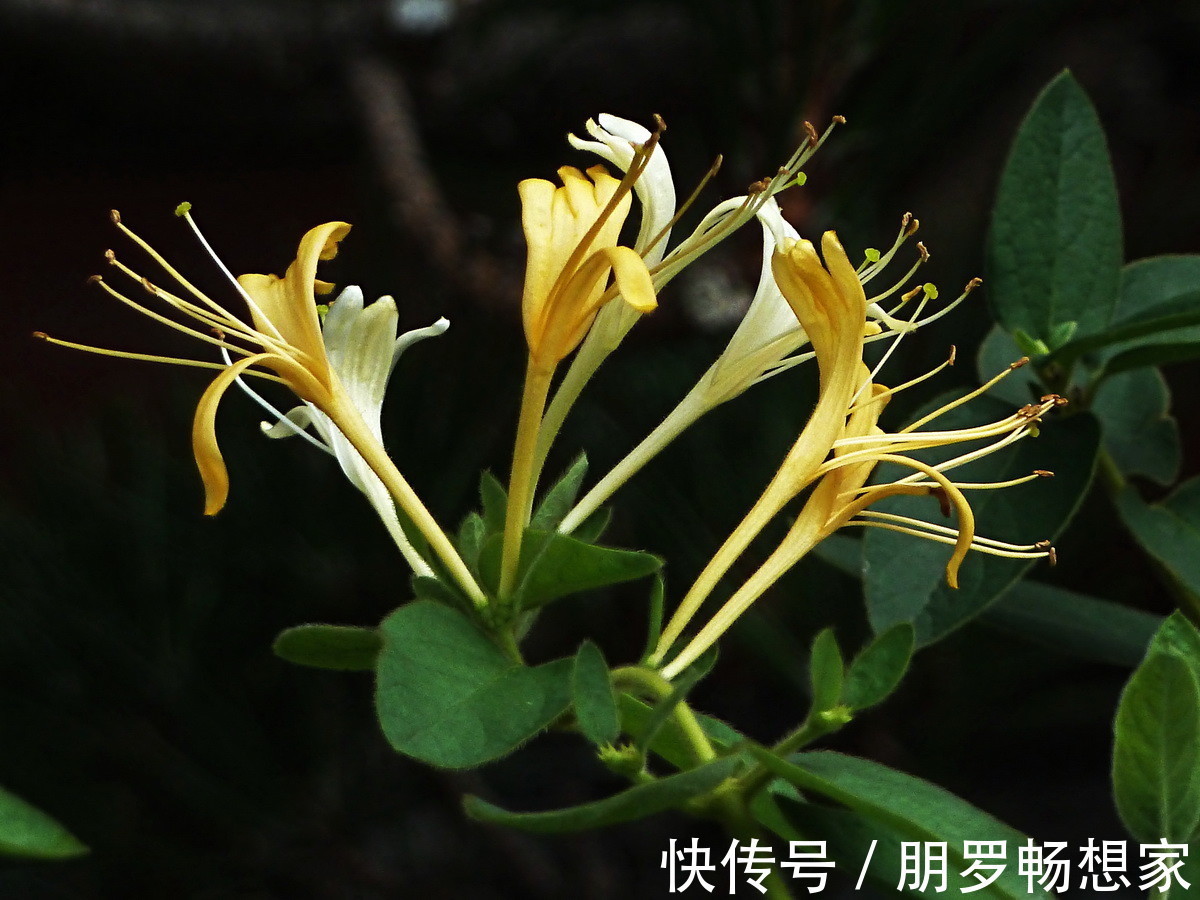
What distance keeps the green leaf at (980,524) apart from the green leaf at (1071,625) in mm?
90

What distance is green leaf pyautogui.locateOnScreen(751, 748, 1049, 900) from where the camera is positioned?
38cm

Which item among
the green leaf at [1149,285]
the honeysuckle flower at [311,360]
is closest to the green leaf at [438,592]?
the honeysuckle flower at [311,360]

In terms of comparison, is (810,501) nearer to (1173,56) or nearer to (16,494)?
(16,494)

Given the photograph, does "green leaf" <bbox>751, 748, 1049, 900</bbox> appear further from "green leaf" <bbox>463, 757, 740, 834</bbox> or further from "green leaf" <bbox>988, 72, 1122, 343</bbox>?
"green leaf" <bbox>988, 72, 1122, 343</bbox>

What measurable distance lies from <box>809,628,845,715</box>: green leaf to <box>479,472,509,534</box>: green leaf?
5.0 inches

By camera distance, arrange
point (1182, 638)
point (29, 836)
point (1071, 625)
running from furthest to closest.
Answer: point (1071, 625) → point (1182, 638) → point (29, 836)

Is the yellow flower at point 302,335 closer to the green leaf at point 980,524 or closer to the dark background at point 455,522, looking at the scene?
the green leaf at point 980,524

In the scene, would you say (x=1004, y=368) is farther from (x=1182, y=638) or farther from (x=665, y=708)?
(x=665, y=708)

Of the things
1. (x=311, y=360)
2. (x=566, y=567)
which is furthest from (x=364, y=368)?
(x=566, y=567)

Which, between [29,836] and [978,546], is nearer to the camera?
[29,836]

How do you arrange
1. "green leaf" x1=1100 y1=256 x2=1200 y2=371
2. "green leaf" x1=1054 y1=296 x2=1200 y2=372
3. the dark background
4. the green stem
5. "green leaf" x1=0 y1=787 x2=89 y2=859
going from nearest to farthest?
"green leaf" x1=0 y1=787 x2=89 y2=859, the green stem, "green leaf" x1=1054 y1=296 x2=1200 y2=372, "green leaf" x1=1100 y1=256 x2=1200 y2=371, the dark background

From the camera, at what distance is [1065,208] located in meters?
0.61

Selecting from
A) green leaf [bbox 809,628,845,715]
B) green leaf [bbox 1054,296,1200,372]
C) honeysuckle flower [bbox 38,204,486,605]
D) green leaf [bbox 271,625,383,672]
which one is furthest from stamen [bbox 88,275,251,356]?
green leaf [bbox 1054,296,1200,372]

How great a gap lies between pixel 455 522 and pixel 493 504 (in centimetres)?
47
